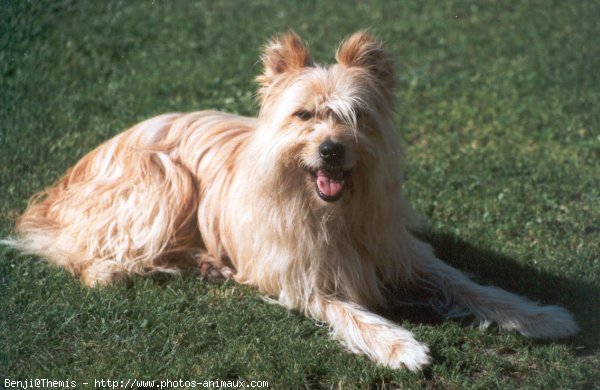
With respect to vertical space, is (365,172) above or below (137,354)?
above

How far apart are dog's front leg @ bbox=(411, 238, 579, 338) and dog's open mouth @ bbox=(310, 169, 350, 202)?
1.04 meters

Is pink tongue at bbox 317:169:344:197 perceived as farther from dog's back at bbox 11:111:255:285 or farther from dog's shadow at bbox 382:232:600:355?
dog's back at bbox 11:111:255:285

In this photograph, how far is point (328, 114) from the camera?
4895 mm

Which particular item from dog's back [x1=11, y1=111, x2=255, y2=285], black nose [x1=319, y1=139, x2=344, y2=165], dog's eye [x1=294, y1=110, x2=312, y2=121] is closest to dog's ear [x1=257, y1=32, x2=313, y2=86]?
dog's eye [x1=294, y1=110, x2=312, y2=121]

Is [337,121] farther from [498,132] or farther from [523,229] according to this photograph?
[498,132]

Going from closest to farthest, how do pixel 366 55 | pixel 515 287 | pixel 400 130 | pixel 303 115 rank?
pixel 303 115 < pixel 366 55 < pixel 515 287 < pixel 400 130

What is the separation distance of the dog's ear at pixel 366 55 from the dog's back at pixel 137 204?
1286mm

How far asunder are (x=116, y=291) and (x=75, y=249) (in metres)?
0.60

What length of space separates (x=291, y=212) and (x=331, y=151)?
0.55m

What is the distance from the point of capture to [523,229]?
21.6 ft

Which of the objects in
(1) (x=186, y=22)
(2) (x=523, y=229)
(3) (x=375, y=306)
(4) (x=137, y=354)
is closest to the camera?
(4) (x=137, y=354)

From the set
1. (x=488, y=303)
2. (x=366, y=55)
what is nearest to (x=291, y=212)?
(x=366, y=55)

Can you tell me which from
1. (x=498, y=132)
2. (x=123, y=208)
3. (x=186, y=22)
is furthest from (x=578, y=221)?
(x=186, y=22)

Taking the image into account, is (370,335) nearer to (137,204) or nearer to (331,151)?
(331,151)
